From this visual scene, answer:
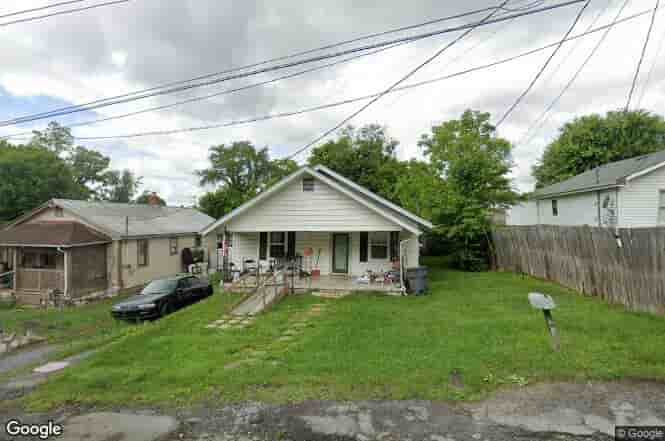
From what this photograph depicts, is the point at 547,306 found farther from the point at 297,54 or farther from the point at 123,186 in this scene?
the point at 123,186

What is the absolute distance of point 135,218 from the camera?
22188 millimetres

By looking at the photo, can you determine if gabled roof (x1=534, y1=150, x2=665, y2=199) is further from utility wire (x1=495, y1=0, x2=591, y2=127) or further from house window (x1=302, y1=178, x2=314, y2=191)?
house window (x1=302, y1=178, x2=314, y2=191)

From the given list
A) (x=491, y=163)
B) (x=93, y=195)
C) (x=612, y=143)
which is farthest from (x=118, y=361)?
(x=93, y=195)

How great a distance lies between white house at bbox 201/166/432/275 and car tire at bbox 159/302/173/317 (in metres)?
3.27

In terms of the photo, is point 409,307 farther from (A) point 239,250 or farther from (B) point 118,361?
(A) point 239,250

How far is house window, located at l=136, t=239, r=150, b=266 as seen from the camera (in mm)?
20219

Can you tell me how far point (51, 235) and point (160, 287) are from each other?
32.3 ft

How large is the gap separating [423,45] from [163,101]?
7.63 metres

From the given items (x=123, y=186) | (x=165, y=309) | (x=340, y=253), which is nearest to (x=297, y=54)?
(x=340, y=253)

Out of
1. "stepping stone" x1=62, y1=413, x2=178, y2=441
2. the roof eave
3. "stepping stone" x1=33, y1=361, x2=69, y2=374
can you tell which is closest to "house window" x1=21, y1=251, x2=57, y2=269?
"stepping stone" x1=33, y1=361, x2=69, y2=374

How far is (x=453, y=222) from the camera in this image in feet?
59.8

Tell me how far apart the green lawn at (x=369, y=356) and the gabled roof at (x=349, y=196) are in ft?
13.7

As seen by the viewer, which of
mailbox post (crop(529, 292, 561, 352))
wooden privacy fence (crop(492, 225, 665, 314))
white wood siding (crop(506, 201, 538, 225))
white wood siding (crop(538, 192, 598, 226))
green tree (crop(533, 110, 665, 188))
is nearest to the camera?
mailbox post (crop(529, 292, 561, 352))

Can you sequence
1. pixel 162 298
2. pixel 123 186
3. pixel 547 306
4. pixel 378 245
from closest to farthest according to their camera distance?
pixel 547 306
pixel 162 298
pixel 378 245
pixel 123 186
